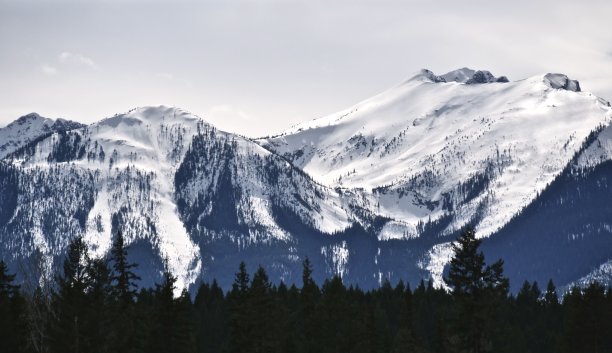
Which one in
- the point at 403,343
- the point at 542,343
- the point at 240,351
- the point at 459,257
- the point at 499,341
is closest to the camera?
the point at 459,257

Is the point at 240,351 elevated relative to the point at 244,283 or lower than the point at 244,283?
lower

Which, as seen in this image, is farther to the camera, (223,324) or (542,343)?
(542,343)

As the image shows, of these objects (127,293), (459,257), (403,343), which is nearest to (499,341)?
(403,343)

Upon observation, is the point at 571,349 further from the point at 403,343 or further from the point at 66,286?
the point at 66,286

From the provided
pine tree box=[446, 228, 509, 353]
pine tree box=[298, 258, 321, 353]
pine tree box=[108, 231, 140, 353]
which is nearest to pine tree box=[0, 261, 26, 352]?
pine tree box=[108, 231, 140, 353]

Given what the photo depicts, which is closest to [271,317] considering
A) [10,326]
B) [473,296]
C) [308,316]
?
[308,316]

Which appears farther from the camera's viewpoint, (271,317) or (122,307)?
(271,317)

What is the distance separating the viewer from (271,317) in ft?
345

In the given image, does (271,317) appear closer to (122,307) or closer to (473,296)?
(122,307)

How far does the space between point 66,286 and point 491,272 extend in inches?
1126

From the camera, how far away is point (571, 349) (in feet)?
325

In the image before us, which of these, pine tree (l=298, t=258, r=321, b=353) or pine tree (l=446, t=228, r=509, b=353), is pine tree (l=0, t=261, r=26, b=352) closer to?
pine tree (l=446, t=228, r=509, b=353)

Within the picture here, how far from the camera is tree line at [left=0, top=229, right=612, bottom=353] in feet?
228

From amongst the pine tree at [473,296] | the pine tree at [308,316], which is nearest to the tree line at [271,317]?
the pine tree at [473,296]
